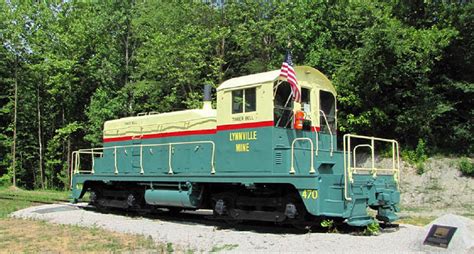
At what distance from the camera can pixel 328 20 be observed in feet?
78.9

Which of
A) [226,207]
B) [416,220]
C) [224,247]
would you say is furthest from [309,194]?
[416,220]

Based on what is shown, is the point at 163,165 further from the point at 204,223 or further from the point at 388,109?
the point at 388,109

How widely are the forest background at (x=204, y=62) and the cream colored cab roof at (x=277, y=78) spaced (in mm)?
9275

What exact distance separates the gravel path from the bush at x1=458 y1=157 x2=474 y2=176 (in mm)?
8678

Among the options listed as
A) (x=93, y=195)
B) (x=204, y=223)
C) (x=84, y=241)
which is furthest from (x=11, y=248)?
(x=93, y=195)

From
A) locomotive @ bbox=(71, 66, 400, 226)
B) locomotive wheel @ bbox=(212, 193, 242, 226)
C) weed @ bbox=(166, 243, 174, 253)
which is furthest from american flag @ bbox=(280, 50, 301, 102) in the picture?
weed @ bbox=(166, 243, 174, 253)

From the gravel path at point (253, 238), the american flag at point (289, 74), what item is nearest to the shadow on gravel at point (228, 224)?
the gravel path at point (253, 238)

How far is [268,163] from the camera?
10297 mm

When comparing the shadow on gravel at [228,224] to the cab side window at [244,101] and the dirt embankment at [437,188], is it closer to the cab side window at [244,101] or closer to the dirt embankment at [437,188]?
the cab side window at [244,101]

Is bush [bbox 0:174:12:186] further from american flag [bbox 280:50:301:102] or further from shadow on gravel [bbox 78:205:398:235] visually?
american flag [bbox 280:50:301:102]

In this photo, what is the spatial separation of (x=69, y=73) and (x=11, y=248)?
24282 millimetres

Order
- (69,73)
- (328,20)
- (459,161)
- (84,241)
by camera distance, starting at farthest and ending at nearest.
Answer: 1. (69,73)
2. (328,20)
3. (459,161)
4. (84,241)

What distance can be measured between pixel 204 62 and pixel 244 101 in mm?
15577

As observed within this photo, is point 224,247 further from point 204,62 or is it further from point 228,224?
point 204,62
